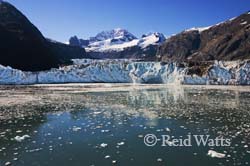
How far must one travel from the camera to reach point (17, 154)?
8.93m

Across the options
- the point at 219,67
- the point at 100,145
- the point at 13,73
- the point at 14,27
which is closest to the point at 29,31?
the point at 14,27

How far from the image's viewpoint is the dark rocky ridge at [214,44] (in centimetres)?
11919

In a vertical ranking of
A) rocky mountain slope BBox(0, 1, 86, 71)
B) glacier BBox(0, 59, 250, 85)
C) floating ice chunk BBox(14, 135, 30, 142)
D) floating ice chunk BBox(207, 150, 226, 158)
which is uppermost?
rocky mountain slope BBox(0, 1, 86, 71)

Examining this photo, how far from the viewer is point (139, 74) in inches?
1903

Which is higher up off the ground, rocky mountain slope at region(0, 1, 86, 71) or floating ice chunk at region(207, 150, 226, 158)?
rocky mountain slope at region(0, 1, 86, 71)

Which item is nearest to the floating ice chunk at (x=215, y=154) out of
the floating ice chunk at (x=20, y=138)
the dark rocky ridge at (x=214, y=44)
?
the floating ice chunk at (x=20, y=138)

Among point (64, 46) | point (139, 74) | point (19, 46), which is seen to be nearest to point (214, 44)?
point (64, 46)

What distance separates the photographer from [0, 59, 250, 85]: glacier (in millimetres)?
42438

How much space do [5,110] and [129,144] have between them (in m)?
9.67

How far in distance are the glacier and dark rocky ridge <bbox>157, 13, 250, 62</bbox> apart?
65.8m

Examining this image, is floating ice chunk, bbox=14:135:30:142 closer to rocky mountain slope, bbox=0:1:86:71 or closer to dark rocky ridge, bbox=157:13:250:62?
rocky mountain slope, bbox=0:1:86:71

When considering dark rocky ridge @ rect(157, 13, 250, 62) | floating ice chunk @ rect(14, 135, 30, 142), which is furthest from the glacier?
dark rocky ridge @ rect(157, 13, 250, 62)

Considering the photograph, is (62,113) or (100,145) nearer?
(100,145)

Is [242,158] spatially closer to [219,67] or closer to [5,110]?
[5,110]
